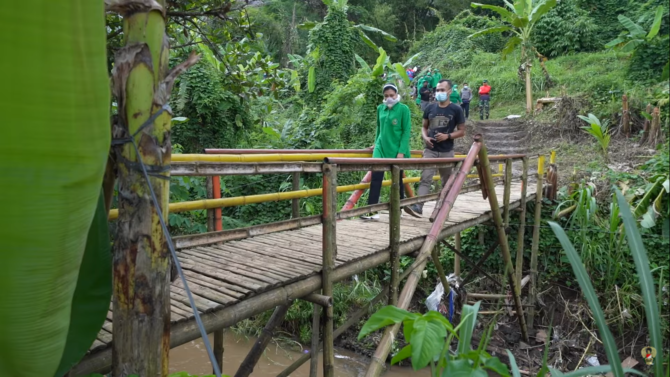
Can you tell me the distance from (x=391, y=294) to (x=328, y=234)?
87 cm

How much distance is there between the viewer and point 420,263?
308 centimetres

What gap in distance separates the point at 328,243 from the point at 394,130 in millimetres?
1956

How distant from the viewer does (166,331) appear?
1.29 meters

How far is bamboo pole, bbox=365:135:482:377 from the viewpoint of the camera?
7.32ft

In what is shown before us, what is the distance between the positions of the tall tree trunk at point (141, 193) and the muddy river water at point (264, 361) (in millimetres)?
4940

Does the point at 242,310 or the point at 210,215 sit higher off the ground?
the point at 210,215

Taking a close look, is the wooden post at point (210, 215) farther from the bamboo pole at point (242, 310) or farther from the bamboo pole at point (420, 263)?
the bamboo pole at point (420, 263)

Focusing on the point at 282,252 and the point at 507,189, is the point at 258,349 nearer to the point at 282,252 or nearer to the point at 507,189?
the point at 282,252

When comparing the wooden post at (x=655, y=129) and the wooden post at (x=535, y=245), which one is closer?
the wooden post at (x=535, y=245)

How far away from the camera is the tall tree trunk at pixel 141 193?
1.19 meters

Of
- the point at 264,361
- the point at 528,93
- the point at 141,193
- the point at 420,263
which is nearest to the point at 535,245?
the point at 264,361

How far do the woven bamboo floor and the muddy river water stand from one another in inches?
112

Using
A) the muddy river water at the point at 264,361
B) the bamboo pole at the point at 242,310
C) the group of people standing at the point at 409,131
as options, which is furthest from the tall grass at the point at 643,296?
the muddy river water at the point at 264,361

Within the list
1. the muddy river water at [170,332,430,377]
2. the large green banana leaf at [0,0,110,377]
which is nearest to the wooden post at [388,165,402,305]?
the large green banana leaf at [0,0,110,377]
